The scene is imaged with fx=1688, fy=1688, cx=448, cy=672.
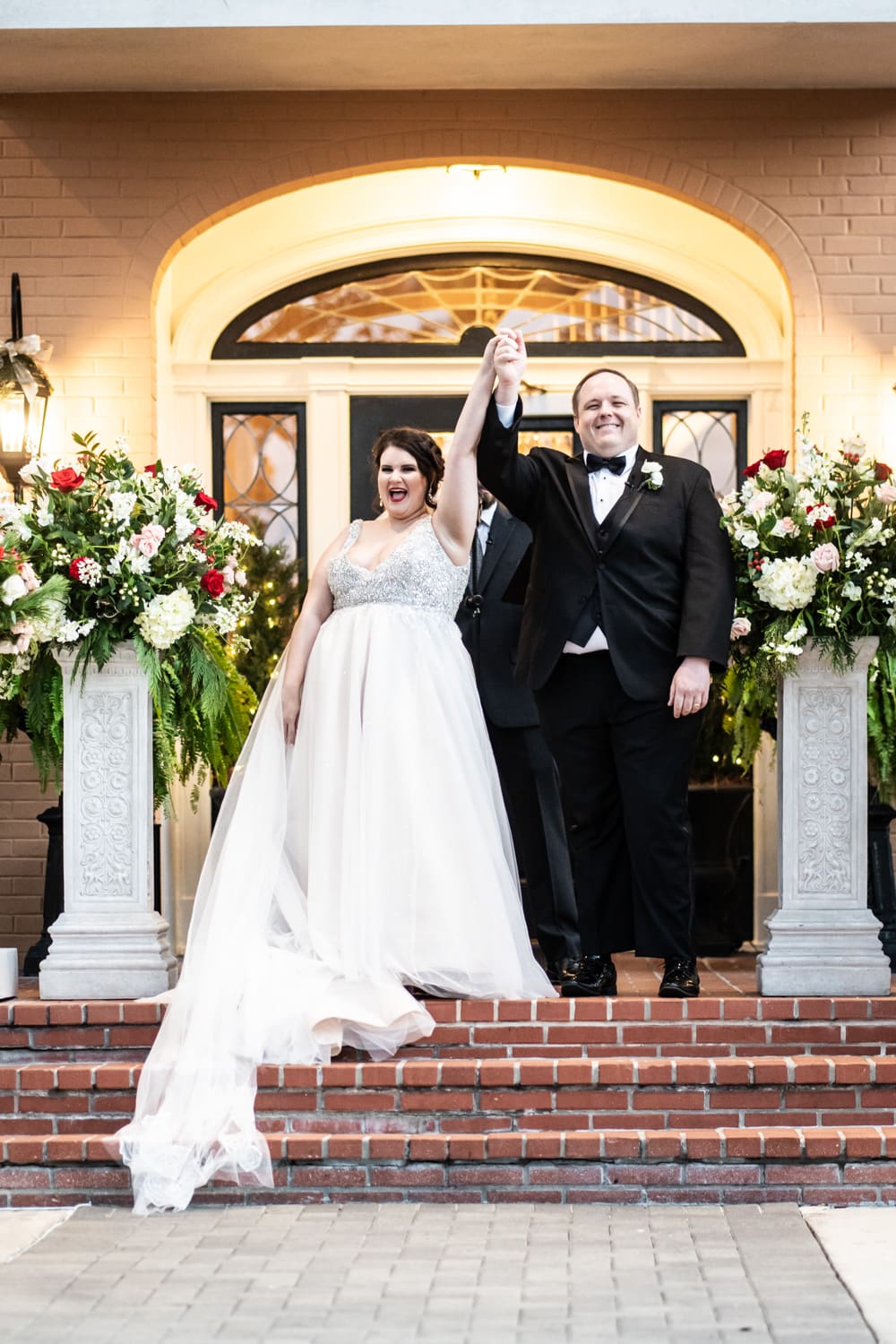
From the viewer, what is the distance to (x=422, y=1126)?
5.17 meters

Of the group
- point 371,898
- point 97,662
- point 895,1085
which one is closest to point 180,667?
point 97,662

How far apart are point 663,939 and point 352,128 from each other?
4200 millimetres

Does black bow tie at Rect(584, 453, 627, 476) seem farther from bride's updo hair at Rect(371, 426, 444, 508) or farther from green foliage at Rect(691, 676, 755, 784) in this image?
green foliage at Rect(691, 676, 755, 784)

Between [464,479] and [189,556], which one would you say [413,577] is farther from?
[189,556]

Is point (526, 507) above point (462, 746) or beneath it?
above

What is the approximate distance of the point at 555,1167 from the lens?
5.06 meters

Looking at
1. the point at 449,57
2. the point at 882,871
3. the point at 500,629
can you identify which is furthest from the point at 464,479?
the point at 882,871

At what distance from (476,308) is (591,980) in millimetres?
4321

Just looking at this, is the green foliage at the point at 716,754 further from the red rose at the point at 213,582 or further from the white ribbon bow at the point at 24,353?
the white ribbon bow at the point at 24,353

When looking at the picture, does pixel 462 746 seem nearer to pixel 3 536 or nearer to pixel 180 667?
pixel 180 667

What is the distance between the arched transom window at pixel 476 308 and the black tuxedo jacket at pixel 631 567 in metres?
3.05

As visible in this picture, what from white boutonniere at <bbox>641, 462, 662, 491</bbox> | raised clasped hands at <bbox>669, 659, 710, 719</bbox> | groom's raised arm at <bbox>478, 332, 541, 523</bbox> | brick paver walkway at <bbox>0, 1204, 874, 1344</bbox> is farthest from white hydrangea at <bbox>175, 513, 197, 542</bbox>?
brick paver walkway at <bbox>0, 1204, 874, 1344</bbox>

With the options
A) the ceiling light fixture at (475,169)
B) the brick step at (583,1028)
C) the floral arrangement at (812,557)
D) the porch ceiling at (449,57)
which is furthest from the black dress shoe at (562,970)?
the ceiling light fixture at (475,169)

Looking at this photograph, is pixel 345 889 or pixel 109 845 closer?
pixel 345 889
